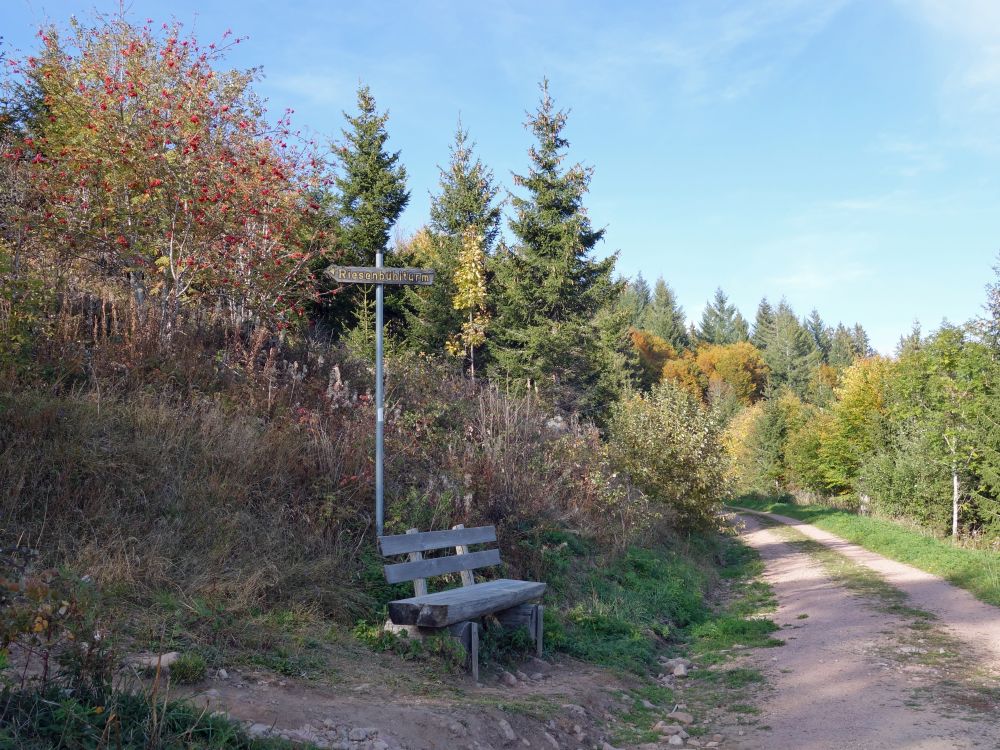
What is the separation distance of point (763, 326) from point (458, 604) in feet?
327

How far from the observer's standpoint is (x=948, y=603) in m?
10.7

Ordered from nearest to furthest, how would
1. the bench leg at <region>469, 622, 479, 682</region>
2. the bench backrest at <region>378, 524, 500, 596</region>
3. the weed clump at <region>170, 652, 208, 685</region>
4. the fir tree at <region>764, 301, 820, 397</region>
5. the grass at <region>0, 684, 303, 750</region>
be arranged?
the grass at <region>0, 684, 303, 750</region>, the weed clump at <region>170, 652, 208, 685</region>, the bench leg at <region>469, 622, 479, 682</region>, the bench backrest at <region>378, 524, 500, 596</region>, the fir tree at <region>764, 301, 820, 397</region>

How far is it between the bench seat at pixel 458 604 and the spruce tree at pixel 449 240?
17.8 meters

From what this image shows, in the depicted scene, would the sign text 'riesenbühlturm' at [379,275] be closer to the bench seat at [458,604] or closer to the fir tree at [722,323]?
the bench seat at [458,604]

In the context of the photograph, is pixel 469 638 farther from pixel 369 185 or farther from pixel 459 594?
pixel 369 185

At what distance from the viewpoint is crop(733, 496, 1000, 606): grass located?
1202 cm

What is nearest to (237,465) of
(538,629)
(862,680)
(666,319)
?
(538,629)

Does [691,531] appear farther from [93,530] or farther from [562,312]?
[93,530]

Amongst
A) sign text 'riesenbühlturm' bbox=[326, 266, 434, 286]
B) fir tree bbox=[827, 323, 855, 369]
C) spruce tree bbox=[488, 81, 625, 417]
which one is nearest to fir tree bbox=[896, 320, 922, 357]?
spruce tree bbox=[488, 81, 625, 417]

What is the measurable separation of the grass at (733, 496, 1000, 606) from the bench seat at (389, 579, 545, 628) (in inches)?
295

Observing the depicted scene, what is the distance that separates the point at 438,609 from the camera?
594 centimetres

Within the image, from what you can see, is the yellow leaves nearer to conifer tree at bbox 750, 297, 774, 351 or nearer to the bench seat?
the bench seat

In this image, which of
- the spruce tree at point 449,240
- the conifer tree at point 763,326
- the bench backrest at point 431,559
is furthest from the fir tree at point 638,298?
the bench backrest at point 431,559

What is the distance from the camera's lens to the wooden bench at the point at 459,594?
6.02 metres
